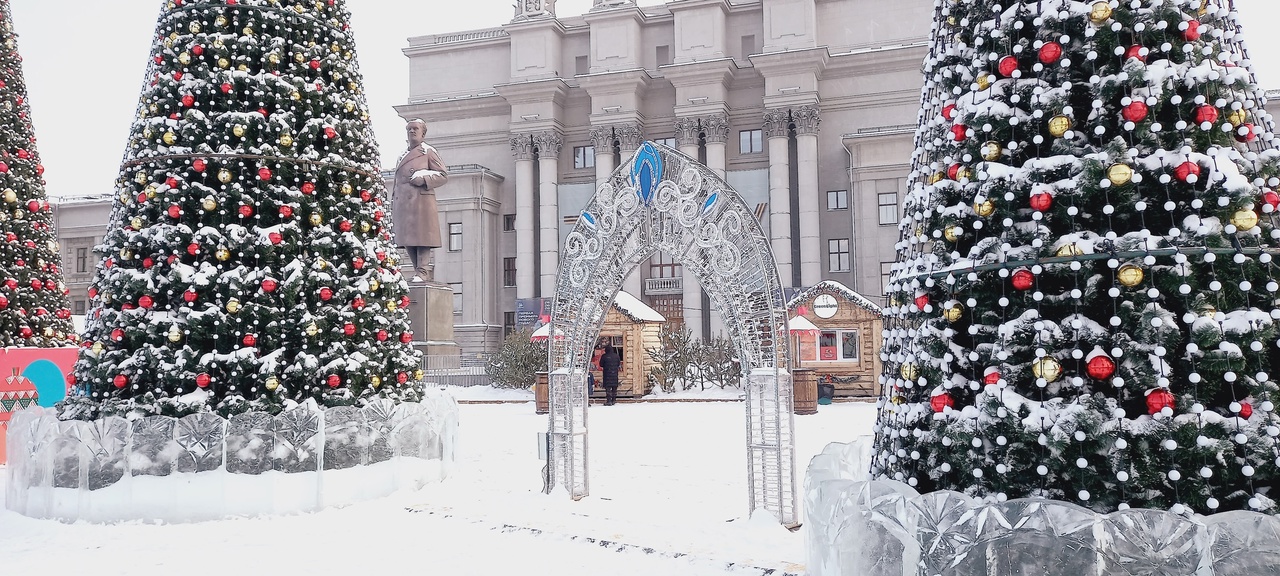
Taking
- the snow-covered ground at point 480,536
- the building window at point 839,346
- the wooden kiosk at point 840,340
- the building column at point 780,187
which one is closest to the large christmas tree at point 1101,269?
the snow-covered ground at point 480,536

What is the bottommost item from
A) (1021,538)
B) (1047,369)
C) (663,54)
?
(1021,538)

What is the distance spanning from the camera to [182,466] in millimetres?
7055

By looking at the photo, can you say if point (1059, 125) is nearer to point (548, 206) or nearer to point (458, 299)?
point (548, 206)

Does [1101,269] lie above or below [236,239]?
below

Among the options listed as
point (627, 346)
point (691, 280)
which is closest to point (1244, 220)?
point (627, 346)

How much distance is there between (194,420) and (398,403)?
1814 millimetres

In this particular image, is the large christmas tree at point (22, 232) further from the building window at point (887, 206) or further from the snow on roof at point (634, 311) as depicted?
the building window at point (887, 206)

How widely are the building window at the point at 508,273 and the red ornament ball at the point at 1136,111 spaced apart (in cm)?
3932

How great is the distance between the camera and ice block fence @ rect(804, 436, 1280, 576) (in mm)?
3104

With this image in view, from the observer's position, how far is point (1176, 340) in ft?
10.9

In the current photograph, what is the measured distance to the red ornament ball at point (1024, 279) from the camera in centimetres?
355

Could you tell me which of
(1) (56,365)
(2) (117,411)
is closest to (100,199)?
(1) (56,365)

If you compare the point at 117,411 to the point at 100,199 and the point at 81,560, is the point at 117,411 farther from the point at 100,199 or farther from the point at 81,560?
the point at 100,199

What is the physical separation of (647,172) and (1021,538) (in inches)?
188
